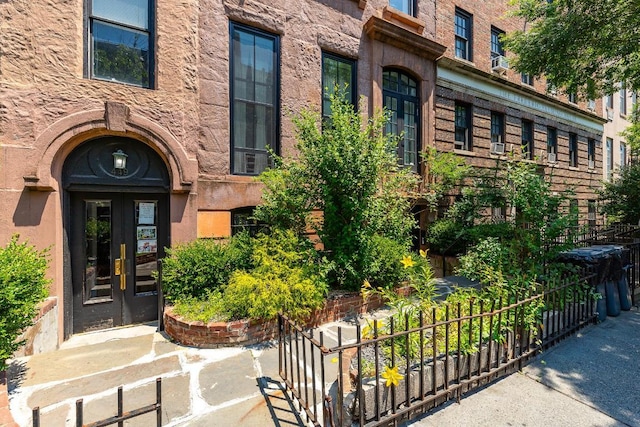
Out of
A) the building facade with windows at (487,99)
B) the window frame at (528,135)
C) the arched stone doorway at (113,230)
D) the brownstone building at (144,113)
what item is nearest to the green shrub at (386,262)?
the brownstone building at (144,113)

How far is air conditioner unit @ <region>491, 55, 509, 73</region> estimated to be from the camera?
12586mm

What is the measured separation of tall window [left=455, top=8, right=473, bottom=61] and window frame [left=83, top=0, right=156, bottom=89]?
1077 centimetres

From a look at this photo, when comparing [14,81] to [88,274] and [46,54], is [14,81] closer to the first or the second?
[46,54]

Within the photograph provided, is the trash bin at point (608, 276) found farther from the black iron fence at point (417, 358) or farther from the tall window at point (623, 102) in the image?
the tall window at point (623, 102)

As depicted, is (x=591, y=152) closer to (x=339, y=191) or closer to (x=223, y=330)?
(x=339, y=191)

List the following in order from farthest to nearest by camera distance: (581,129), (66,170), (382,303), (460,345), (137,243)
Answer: (581,129) → (382,303) → (137,243) → (66,170) → (460,345)

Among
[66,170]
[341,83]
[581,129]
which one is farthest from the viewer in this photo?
[581,129]

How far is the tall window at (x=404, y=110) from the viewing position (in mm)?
10086

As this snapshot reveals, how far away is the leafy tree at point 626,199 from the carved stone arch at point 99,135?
15.9 meters

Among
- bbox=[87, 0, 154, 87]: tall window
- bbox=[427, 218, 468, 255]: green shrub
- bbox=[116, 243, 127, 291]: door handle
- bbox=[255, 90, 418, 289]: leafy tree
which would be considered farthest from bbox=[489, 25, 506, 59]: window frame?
bbox=[116, 243, 127, 291]: door handle


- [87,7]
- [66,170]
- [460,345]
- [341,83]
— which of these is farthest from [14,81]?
[460,345]

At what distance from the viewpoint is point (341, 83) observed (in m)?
8.98

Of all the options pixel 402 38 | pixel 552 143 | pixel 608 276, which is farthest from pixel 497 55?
pixel 608 276

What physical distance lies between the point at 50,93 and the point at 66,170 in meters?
1.32
